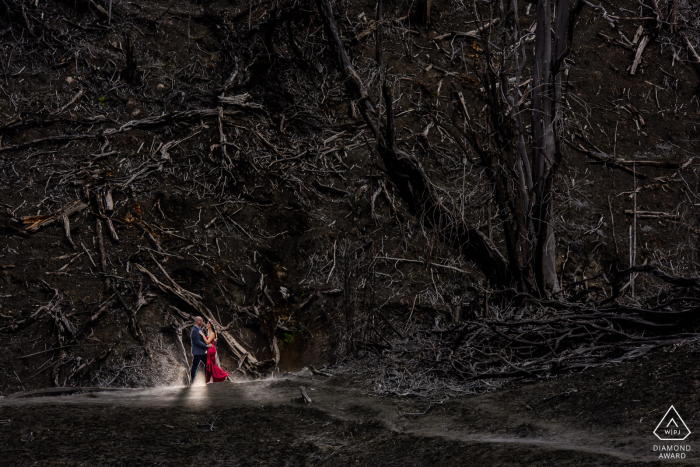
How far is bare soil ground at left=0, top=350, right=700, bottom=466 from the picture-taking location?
97.2 inches

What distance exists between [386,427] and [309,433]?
0.46 metres

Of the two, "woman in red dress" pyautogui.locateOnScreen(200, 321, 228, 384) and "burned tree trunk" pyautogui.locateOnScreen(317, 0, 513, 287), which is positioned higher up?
"burned tree trunk" pyautogui.locateOnScreen(317, 0, 513, 287)

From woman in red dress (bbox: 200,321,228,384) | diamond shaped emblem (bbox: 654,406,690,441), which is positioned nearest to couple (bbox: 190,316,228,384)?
woman in red dress (bbox: 200,321,228,384)

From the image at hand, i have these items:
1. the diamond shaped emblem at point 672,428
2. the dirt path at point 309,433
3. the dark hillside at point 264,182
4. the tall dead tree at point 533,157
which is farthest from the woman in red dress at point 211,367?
the diamond shaped emblem at point 672,428

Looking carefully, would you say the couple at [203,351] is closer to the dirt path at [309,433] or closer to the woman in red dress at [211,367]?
the woman in red dress at [211,367]

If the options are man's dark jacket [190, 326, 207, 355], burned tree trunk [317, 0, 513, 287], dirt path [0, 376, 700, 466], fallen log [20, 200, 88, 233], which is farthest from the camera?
fallen log [20, 200, 88, 233]

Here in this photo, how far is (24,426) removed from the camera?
3.32m

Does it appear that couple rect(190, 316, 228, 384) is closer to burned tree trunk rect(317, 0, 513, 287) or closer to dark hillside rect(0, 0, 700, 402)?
dark hillside rect(0, 0, 700, 402)

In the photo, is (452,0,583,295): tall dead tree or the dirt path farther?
(452,0,583,295): tall dead tree

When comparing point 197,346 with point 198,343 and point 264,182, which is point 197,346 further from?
point 264,182

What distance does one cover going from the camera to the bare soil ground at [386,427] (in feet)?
8.10

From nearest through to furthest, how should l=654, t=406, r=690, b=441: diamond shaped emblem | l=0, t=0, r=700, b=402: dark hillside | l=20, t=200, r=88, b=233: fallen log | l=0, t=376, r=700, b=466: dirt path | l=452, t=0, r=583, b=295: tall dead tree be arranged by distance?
l=654, t=406, r=690, b=441: diamond shaped emblem, l=0, t=376, r=700, b=466: dirt path, l=452, t=0, r=583, b=295: tall dead tree, l=0, t=0, r=700, b=402: dark hillside, l=20, t=200, r=88, b=233: fallen log

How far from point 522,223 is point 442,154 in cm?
586

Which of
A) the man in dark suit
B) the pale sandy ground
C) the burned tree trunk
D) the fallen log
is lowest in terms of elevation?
the pale sandy ground
